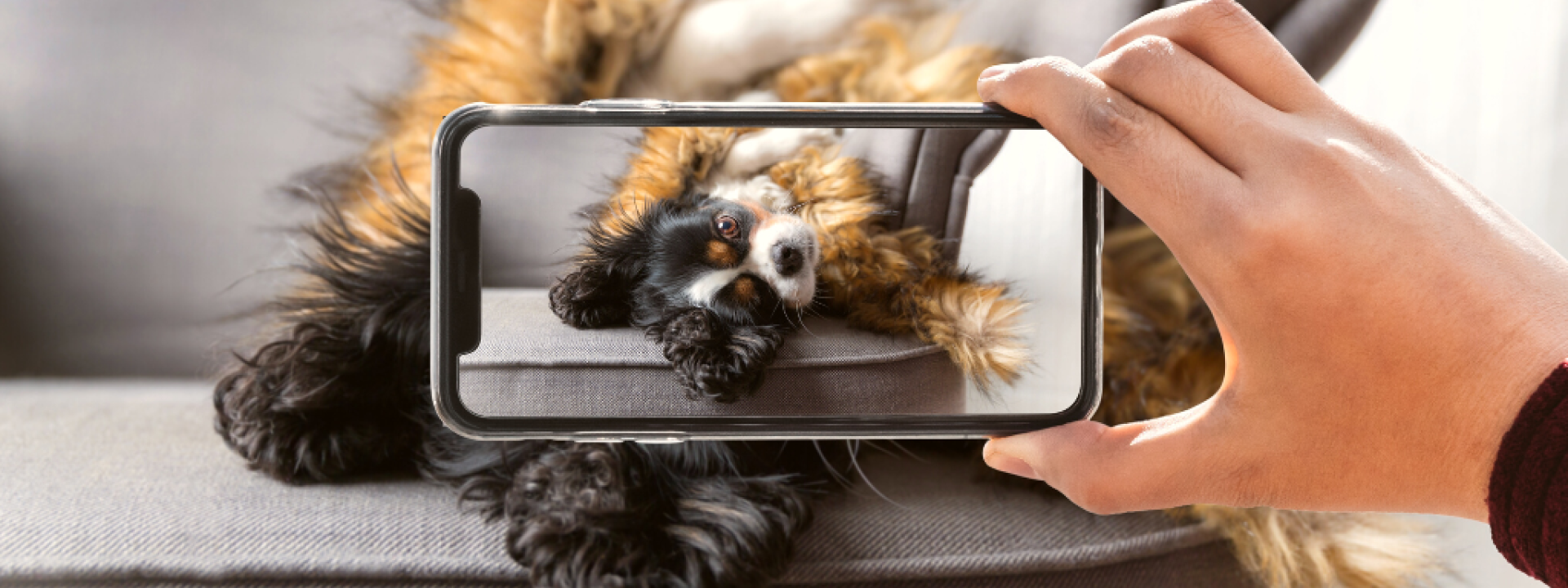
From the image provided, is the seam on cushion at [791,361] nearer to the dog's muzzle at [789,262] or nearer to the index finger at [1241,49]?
the dog's muzzle at [789,262]

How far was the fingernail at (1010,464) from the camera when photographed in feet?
1.56

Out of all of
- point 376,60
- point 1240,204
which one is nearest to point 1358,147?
point 1240,204

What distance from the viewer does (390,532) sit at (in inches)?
24.0

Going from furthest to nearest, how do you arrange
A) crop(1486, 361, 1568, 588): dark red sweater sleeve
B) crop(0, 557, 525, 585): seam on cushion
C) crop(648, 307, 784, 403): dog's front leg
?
crop(0, 557, 525, 585): seam on cushion
crop(648, 307, 784, 403): dog's front leg
crop(1486, 361, 1568, 588): dark red sweater sleeve

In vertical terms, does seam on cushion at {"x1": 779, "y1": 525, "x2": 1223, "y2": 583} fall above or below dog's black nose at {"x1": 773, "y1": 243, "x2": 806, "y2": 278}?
below

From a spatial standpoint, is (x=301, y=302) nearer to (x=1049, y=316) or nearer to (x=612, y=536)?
(x=612, y=536)

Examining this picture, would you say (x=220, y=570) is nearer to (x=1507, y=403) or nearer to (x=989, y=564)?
(x=989, y=564)

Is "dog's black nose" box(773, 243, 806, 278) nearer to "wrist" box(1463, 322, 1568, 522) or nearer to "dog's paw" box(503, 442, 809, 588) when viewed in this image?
"dog's paw" box(503, 442, 809, 588)

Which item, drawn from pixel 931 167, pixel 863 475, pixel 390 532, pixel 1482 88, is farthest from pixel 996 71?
pixel 1482 88

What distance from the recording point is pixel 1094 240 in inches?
18.4

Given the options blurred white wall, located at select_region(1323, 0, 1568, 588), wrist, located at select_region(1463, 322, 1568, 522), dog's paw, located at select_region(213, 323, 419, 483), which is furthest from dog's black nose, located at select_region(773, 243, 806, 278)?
blurred white wall, located at select_region(1323, 0, 1568, 588)

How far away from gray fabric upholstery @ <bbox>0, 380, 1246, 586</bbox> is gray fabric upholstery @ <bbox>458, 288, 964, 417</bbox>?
191 millimetres

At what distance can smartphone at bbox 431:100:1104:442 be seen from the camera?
47cm

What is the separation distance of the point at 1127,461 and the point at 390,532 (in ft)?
1.76
